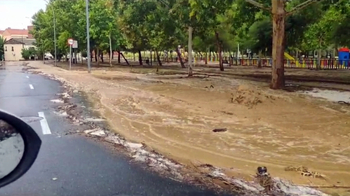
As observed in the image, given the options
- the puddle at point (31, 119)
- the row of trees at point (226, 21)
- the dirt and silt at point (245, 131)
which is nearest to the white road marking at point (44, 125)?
the puddle at point (31, 119)

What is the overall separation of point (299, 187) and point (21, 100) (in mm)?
11973

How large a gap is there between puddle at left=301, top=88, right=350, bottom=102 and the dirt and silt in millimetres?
747

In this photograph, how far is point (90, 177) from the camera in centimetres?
584

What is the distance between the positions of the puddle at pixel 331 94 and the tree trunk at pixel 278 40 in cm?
155

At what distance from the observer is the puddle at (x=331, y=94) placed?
15.7m

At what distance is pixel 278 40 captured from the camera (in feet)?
62.1

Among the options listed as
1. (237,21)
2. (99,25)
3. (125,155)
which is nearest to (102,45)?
(99,25)

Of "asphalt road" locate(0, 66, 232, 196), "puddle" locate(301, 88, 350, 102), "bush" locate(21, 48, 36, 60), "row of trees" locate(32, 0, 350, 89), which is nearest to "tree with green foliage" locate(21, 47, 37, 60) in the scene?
"bush" locate(21, 48, 36, 60)

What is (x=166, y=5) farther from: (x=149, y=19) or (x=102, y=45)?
(x=102, y=45)

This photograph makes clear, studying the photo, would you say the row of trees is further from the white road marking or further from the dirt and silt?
the white road marking

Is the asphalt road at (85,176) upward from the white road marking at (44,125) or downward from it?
downward

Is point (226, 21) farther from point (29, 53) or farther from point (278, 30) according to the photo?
point (29, 53)

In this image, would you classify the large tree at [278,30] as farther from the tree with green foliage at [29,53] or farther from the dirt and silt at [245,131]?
the tree with green foliage at [29,53]

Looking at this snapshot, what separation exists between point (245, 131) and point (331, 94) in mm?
9227
